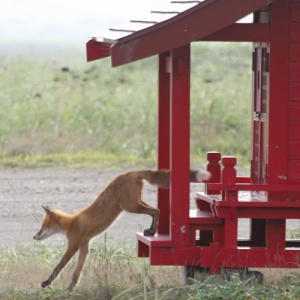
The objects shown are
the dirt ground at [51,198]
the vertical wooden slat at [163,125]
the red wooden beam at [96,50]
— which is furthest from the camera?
the dirt ground at [51,198]

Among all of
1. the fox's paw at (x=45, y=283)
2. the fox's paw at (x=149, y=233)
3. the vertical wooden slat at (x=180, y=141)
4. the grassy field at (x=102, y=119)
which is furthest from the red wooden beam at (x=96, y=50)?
the grassy field at (x=102, y=119)

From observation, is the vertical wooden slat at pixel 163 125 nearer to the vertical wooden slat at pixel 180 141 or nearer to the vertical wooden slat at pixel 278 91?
the vertical wooden slat at pixel 180 141

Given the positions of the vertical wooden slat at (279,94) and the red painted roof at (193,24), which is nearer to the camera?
the red painted roof at (193,24)

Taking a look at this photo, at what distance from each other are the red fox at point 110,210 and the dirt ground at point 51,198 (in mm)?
1889

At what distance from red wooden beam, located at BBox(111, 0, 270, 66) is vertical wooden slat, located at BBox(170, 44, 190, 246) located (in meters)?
0.29

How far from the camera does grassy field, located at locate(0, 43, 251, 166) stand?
1834 cm

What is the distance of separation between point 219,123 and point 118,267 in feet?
33.0

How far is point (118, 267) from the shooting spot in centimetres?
973

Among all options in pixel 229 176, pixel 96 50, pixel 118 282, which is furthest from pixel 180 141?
pixel 96 50

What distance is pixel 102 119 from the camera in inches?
786

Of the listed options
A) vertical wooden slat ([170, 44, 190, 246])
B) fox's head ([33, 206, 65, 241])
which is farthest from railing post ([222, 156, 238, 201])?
fox's head ([33, 206, 65, 241])

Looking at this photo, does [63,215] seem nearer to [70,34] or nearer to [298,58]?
[298,58]

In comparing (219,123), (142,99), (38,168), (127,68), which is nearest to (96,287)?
(38,168)

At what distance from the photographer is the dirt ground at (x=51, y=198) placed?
43.0ft
